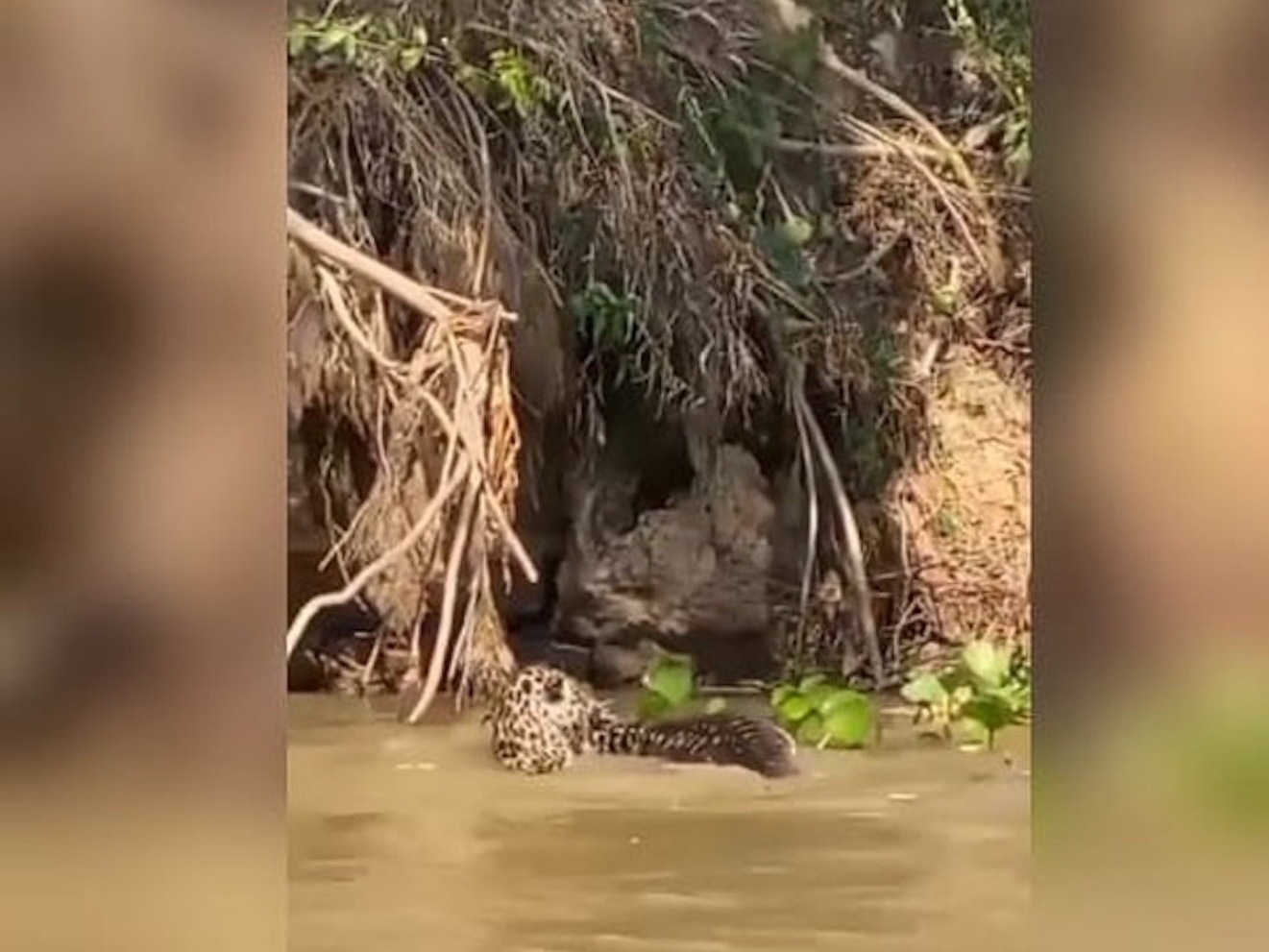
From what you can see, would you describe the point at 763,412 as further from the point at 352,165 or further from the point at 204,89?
the point at 204,89

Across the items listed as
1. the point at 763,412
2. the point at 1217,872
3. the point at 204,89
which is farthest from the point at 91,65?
the point at 1217,872

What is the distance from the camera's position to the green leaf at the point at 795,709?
109 cm

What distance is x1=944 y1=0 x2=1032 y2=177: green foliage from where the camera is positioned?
3.60ft

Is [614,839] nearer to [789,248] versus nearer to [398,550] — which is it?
[398,550]

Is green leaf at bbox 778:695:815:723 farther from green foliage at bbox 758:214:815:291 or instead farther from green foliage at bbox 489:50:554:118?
green foliage at bbox 489:50:554:118

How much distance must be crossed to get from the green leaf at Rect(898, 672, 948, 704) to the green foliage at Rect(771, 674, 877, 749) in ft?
0.08

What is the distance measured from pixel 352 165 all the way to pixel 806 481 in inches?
12.7

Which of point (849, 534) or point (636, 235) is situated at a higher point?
point (636, 235)

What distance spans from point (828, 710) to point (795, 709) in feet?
0.06

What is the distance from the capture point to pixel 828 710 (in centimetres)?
110

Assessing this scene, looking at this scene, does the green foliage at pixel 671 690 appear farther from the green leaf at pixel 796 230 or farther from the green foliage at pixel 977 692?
the green leaf at pixel 796 230

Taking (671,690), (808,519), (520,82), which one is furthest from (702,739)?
(520,82)

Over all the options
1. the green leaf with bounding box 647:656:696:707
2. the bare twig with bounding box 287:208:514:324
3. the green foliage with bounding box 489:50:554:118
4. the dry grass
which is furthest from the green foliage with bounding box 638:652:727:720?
the green foliage with bounding box 489:50:554:118

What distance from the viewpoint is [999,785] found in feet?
3.64
